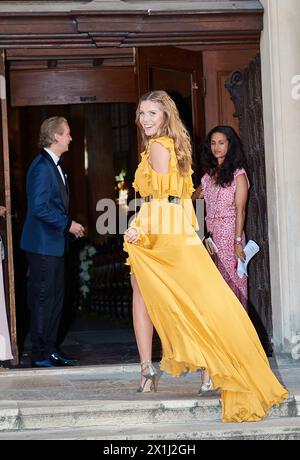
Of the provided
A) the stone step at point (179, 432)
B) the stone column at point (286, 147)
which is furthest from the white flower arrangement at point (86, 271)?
the stone step at point (179, 432)

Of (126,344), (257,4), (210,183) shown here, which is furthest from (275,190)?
(126,344)

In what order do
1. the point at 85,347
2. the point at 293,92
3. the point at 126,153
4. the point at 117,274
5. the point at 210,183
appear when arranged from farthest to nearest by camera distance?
the point at 126,153
the point at 117,274
the point at 85,347
the point at 210,183
the point at 293,92

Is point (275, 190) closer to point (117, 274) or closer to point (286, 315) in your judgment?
point (286, 315)

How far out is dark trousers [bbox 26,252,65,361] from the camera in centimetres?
875

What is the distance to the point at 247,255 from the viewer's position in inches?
352

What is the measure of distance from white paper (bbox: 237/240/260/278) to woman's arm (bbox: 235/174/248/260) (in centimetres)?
4

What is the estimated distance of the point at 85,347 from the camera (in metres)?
10.3

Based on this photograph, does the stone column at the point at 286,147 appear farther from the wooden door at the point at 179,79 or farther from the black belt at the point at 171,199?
the black belt at the point at 171,199

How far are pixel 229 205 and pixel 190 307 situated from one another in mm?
2450

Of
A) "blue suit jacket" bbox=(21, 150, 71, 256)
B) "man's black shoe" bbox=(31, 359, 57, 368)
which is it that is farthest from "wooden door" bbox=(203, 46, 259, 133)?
"man's black shoe" bbox=(31, 359, 57, 368)

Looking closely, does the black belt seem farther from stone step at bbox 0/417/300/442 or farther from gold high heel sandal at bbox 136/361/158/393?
stone step at bbox 0/417/300/442

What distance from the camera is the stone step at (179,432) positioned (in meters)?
6.32

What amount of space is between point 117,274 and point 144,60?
4.45m

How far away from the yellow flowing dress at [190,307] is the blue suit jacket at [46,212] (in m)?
1.84
